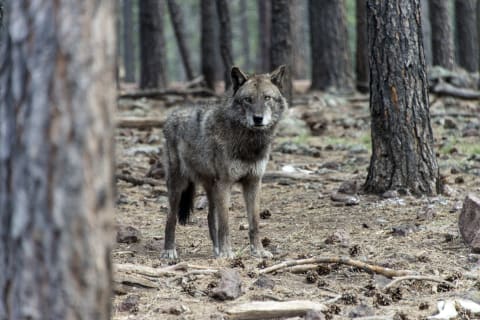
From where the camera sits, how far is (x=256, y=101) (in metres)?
7.47

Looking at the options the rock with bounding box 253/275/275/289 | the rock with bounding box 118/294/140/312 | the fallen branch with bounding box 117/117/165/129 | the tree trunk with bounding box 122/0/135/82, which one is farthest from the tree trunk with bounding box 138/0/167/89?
the tree trunk with bounding box 122/0/135/82

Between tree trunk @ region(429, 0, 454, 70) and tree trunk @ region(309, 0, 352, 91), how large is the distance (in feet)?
9.01

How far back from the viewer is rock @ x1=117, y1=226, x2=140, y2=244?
789cm

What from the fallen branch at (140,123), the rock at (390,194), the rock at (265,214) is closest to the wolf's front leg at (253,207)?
the rock at (265,214)

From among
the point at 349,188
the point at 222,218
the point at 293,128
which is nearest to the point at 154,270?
the point at 222,218

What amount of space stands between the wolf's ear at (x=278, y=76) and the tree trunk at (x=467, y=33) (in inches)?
680

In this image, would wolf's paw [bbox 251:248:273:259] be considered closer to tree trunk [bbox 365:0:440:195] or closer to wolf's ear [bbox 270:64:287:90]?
wolf's ear [bbox 270:64:287:90]

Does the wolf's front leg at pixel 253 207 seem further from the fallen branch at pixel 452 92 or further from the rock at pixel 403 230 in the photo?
the fallen branch at pixel 452 92

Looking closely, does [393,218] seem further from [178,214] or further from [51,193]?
[51,193]

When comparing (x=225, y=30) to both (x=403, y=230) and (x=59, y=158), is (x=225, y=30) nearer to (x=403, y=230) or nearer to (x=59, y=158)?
(x=403, y=230)

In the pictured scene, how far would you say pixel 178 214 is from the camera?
26.8 ft

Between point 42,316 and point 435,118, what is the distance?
14180 mm

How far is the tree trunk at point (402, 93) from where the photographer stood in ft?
29.1

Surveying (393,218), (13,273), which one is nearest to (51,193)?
(13,273)
